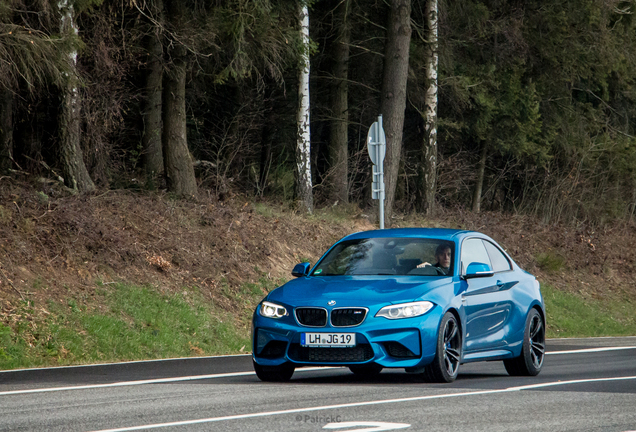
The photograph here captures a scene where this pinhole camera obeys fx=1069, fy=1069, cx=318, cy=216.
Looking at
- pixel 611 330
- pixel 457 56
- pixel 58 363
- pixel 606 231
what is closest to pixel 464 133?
pixel 457 56

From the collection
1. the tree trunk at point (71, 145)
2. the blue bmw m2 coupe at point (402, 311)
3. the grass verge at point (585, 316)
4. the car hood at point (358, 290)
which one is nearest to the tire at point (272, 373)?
the blue bmw m2 coupe at point (402, 311)

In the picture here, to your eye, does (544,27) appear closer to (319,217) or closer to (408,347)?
(319,217)

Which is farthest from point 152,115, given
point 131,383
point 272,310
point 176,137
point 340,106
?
point 272,310

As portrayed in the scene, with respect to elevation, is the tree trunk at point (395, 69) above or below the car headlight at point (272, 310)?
above

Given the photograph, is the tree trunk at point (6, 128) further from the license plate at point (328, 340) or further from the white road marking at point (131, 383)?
the license plate at point (328, 340)

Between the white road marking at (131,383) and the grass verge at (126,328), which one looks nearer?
the white road marking at (131,383)

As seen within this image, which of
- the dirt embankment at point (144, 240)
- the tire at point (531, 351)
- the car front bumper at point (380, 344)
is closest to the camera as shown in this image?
the car front bumper at point (380, 344)

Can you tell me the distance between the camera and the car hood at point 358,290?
10.4m

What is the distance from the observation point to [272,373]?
1111 centimetres

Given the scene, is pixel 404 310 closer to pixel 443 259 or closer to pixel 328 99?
pixel 443 259

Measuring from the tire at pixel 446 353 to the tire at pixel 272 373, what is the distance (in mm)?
1461

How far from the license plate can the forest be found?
27.5 ft

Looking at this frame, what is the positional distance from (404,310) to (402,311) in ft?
0.07

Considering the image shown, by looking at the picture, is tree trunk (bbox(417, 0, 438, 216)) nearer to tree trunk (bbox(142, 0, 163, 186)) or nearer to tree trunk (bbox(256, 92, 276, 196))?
tree trunk (bbox(256, 92, 276, 196))
